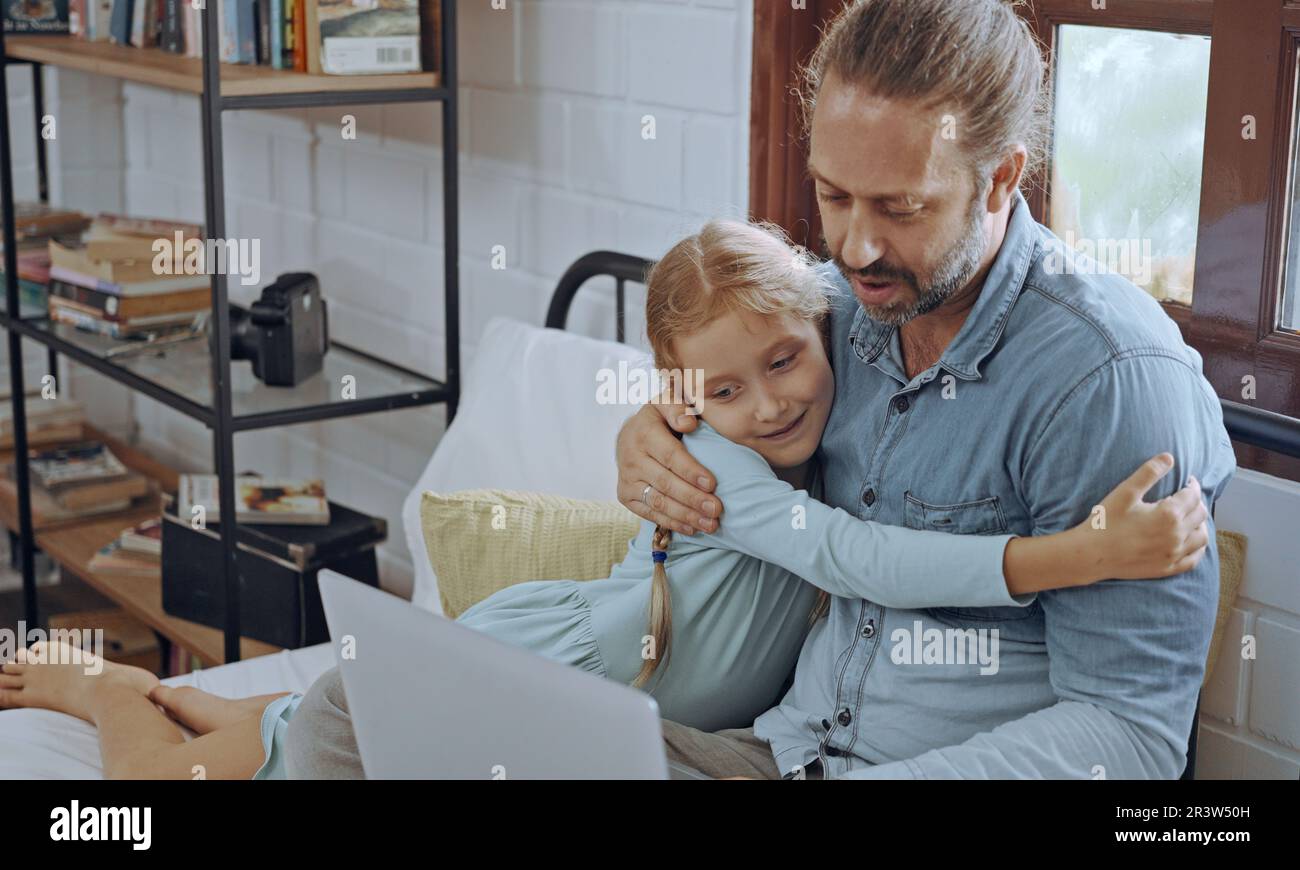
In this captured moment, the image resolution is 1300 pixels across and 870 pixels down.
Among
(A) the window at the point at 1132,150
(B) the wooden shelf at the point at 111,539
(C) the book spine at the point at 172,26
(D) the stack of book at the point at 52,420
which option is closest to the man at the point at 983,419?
(A) the window at the point at 1132,150

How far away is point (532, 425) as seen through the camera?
189 cm

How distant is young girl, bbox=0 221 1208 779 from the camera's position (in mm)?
1275

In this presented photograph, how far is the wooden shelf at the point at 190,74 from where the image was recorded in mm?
2020

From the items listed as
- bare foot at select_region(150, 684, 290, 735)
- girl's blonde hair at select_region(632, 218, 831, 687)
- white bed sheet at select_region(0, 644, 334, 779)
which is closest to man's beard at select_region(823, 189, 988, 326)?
girl's blonde hair at select_region(632, 218, 831, 687)

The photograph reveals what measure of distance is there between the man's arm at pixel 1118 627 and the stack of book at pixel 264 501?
1320mm

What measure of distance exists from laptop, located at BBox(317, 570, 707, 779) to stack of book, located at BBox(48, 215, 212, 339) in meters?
1.49

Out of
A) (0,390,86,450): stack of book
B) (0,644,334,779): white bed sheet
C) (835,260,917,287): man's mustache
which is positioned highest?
(835,260,917,287): man's mustache

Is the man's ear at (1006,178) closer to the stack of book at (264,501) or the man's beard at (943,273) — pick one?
the man's beard at (943,273)

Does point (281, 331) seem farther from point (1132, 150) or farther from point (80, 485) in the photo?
point (1132, 150)

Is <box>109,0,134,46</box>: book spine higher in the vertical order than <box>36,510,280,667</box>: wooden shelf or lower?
higher
